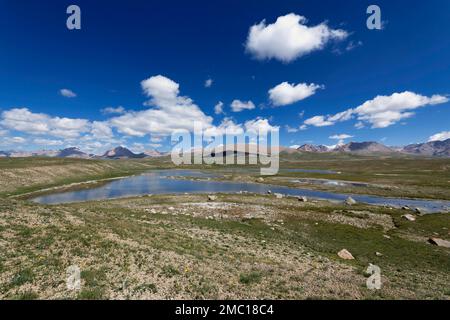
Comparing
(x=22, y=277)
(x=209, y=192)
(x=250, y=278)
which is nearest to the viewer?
(x=22, y=277)

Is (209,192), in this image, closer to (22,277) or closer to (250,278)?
(250,278)

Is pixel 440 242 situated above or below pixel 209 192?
above

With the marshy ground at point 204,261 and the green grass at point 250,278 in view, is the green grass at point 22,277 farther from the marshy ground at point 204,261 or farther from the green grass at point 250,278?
the green grass at point 250,278

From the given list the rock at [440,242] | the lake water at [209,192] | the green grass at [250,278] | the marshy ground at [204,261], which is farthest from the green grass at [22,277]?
the lake water at [209,192]

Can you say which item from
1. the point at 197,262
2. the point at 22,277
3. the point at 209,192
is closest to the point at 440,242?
the point at 197,262

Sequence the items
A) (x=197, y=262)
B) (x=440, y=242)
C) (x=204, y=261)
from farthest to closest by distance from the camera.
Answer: (x=440, y=242)
(x=204, y=261)
(x=197, y=262)

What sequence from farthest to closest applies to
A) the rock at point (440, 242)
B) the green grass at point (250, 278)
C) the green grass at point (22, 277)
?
the rock at point (440, 242) → the green grass at point (250, 278) → the green grass at point (22, 277)

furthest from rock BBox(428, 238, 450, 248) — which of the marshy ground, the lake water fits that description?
the lake water

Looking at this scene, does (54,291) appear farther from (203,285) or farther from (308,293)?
(308,293)

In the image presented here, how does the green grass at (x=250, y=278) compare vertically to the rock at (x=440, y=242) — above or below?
above

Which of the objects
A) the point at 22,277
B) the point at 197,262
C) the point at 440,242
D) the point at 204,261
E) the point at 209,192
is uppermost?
the point at 22,277

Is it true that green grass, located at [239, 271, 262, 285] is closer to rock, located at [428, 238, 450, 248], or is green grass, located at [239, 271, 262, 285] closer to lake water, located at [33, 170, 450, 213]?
rock, located at [428, 238, 450, 248]
